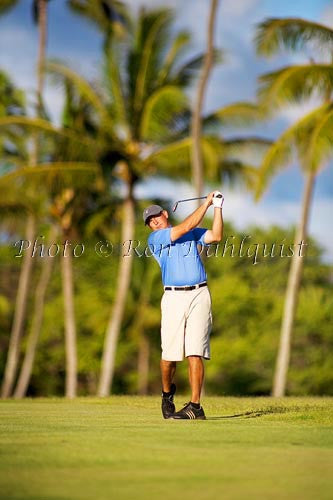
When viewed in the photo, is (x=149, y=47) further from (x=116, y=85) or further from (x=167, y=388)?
(x=167, y=388)

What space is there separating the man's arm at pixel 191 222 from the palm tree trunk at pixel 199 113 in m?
19.9

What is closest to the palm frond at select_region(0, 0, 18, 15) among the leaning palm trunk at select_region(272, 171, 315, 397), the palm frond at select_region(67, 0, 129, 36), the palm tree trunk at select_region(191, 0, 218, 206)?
the palm frond at select_region(67, 0, 129, 36)

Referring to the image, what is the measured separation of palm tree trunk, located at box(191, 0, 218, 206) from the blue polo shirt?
19628mm

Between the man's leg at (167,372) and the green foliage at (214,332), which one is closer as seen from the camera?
the man's leg at (167,372)

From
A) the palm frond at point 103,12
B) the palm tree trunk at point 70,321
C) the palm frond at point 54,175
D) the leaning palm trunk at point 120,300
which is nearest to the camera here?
the palm frond at point 54,175

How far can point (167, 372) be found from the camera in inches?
368

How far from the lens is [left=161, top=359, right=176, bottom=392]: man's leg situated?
9.28 meters

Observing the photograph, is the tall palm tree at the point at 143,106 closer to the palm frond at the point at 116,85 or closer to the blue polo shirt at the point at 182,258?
the palm frond at the point at 116,85

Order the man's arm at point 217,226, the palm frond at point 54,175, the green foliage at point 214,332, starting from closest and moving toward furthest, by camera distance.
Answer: the man's arm at point 217,226 < the palm frond at point 54,175 < the green foliage at point 214,332

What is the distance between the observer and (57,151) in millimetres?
32906

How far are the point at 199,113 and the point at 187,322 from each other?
2122 cm

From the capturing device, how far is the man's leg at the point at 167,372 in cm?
928

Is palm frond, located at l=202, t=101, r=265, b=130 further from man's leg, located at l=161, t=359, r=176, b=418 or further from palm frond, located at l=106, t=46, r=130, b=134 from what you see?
man's leg, located at l=161, t=359, r=176, b=418

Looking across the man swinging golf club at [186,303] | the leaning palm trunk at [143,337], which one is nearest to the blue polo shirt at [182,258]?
the man swinging golf club at [186,303]
